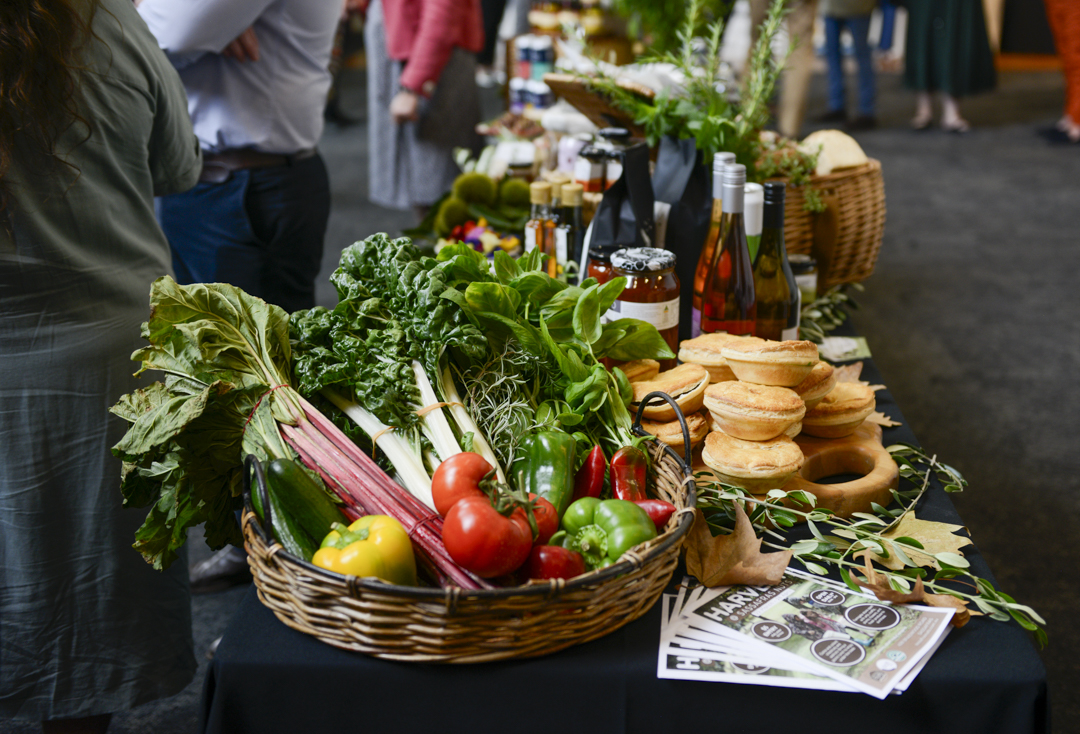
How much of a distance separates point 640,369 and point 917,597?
0.47 metres

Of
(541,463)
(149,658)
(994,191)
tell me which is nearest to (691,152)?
(541,463)

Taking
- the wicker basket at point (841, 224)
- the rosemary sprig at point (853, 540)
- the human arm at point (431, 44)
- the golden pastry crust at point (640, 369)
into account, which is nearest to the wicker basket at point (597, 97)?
the wicker basket at point (841, 224)

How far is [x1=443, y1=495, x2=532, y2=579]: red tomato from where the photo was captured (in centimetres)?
81

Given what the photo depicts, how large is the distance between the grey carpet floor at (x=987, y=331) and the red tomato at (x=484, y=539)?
49 centimetres

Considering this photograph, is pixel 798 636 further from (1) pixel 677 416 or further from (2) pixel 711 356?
(2) pixel 711 356

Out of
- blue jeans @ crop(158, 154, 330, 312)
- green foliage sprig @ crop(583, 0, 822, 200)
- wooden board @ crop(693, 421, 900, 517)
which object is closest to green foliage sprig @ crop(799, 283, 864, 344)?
green foliage sprig @ crop(583, 0, 822, 200)

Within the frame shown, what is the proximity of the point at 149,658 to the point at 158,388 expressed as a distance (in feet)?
2.21

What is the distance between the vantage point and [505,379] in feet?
3.66

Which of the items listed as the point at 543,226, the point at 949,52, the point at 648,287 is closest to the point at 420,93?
the point at 543,226

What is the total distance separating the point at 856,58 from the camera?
6.68m

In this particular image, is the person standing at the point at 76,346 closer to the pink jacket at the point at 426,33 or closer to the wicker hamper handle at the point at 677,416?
the wicker hamper handle at the point at 677,416

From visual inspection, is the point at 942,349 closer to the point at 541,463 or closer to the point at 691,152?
the point at 691,152

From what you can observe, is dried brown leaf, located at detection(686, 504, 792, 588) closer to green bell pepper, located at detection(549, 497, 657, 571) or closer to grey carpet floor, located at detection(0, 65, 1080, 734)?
green bell pepper, located at detection(549, 497, 657, 571)

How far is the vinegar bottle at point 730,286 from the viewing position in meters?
1.38
